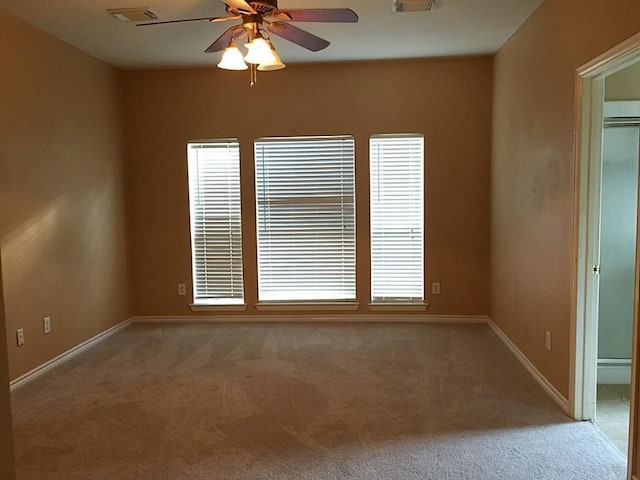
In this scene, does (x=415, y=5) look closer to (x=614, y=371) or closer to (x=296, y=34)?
(x=296, y=34)

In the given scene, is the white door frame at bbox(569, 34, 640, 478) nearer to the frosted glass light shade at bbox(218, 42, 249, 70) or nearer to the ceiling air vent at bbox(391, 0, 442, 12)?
the ceiling air vent at bbox(391, 0, 442, 12)

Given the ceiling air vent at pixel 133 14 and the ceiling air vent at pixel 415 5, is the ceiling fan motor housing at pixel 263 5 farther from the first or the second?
the ceiling air vent at pixel 133 14

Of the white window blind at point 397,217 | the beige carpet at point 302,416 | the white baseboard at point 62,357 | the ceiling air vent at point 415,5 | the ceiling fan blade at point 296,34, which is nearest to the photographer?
the beige carpet at point 302,416

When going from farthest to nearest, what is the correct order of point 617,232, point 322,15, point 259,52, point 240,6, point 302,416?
point 617,232, point 302,416, point 259,52, point 322,15, point 240,6

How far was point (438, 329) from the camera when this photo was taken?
4.88 metres

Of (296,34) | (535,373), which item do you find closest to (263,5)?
(296,34)

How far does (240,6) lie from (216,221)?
2.93 metres

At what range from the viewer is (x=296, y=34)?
3.04 metres

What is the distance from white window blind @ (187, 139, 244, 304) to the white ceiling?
0.95 meters

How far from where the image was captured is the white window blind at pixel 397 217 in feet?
16.7

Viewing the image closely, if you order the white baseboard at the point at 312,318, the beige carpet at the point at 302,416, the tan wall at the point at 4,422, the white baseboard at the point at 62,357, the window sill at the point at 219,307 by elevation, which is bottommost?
the beige carpet at the point at 302,416

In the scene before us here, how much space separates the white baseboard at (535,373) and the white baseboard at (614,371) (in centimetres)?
55

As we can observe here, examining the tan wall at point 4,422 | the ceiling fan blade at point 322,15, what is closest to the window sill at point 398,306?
the ceiling fan blade at point 322,15

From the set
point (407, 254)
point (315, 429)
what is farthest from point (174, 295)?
point (315, 429)
